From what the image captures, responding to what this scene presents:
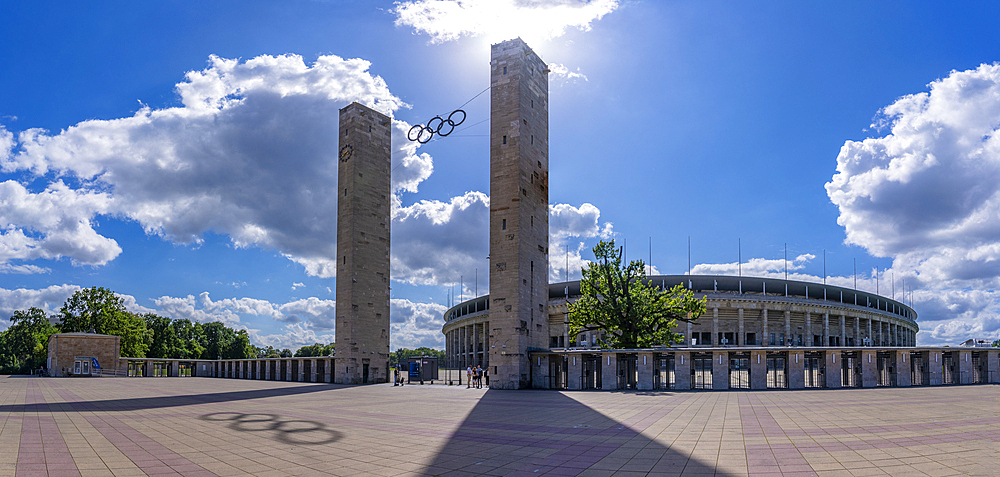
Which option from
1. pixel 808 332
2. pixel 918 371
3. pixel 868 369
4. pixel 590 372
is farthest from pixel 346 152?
pixel 808 332

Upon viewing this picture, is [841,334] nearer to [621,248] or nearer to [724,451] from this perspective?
[621,248]

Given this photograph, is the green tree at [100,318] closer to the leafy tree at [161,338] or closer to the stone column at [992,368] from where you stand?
the leafy tree at [161,338]

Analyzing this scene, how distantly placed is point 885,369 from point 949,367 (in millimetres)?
4708

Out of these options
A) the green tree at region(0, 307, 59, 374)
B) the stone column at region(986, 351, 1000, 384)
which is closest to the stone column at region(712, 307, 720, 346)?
the stone column at region(986, 351, 1000, 384)

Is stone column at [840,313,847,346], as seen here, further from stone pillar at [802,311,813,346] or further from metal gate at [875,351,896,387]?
metal gate at [875,351,896,387]

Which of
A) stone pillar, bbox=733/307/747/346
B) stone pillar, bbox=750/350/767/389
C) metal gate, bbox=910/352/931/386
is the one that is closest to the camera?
stone pillar, bbox=750/350/767/389

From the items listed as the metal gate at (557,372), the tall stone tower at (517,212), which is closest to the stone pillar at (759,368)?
the metal gate at (557,372)

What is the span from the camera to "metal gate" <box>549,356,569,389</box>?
4262cm

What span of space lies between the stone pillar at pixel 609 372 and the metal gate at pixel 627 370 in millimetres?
722

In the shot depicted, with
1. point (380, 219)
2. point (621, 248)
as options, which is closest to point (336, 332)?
point (380, 219)

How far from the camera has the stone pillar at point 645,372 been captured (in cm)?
3519

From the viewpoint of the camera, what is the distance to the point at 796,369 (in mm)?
35312

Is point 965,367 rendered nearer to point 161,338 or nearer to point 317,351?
point 161,338

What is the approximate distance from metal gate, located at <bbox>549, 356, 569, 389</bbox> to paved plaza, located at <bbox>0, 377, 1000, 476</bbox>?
19.3m
